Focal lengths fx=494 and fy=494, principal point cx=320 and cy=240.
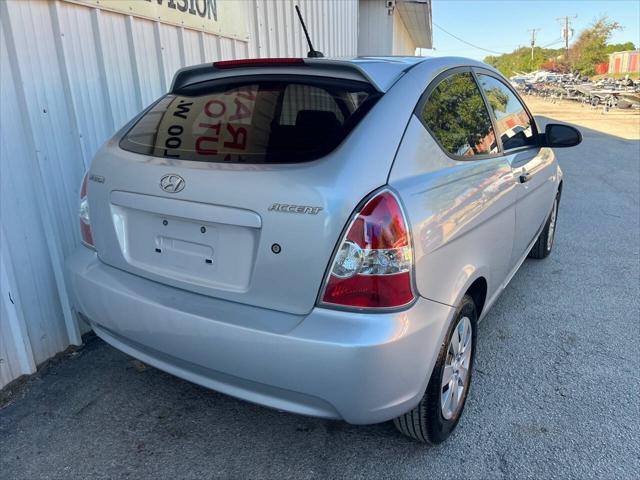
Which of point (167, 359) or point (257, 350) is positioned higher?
point (257, 350)

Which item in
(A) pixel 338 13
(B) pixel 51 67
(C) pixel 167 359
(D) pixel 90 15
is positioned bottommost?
(C) pixel 167 359

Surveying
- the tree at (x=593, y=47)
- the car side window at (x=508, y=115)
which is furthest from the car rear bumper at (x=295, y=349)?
the tree at (x=593, y=47)

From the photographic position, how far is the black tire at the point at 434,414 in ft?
6.52

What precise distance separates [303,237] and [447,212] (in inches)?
25.2

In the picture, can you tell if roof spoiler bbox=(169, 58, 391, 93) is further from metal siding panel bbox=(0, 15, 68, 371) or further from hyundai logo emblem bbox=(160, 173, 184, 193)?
metal siding panel bbox=(0, 15, 68, 371)

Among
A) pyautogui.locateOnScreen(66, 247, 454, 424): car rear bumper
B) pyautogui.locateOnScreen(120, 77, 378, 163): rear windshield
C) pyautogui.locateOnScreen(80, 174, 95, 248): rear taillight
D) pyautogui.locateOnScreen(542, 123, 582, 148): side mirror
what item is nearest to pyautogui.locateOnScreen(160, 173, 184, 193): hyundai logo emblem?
pyautogui.locateOnScreen(120, 77, 378, 163): rear windshield

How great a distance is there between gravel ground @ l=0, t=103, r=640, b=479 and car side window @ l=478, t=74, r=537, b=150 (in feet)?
4.06

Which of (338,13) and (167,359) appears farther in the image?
(338,13)

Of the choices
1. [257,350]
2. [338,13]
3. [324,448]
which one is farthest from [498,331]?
[338,13]

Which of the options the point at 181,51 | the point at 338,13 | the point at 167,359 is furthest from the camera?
the point at 338,13

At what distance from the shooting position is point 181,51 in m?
3.91

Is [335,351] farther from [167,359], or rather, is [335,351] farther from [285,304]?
[167,359]

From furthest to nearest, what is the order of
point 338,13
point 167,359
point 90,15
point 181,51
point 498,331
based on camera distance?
point 338,13 → point 181,51 → point 498,331 → point 90,15 → point 167,359

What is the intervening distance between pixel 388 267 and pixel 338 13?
7762 mm
